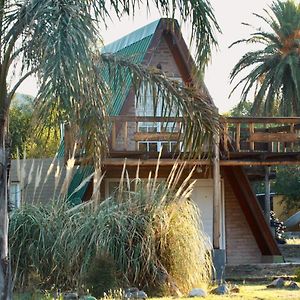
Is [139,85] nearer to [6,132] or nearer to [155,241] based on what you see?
[6,132]

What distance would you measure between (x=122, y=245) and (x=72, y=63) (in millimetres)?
6631

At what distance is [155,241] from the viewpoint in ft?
43.7

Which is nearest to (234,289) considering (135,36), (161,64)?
(161,64)

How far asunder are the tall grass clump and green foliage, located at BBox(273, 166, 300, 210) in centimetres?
2988

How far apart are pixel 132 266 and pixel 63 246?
1.18 metres

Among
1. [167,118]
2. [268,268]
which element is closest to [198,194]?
[268,268]

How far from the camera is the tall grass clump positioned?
13.1 meters

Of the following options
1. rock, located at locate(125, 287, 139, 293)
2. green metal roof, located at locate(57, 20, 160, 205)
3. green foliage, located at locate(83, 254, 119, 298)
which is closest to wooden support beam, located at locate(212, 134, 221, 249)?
green metal roof, located at locate(57, 20, 160, 205)

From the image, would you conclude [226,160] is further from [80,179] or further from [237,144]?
[80,179]

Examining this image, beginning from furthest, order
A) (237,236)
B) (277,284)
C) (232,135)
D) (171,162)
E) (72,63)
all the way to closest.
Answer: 1. (237,236)
2. (232,135)
3. (171,162)
4. (277,284)
5. (72,63)

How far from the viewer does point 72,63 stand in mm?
6969

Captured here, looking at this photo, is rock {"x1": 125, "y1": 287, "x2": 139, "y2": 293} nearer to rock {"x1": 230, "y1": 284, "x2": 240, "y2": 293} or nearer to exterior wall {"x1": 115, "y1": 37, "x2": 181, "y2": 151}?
rock {"x1": 230, "y1": 284, "x2": 240, "y2": 293}

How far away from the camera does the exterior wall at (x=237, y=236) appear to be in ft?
69.4

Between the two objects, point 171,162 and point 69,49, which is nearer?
point 69,49
